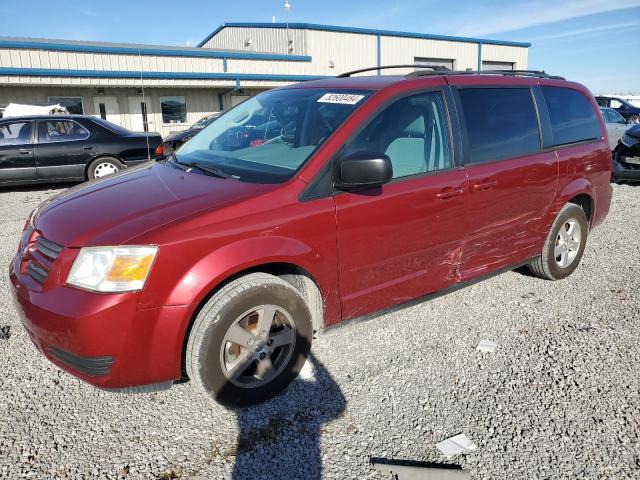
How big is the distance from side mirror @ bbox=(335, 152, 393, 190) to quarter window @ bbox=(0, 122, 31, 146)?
28.5ft

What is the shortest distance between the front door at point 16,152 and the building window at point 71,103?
14043mm

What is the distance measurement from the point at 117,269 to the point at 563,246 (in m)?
3.90

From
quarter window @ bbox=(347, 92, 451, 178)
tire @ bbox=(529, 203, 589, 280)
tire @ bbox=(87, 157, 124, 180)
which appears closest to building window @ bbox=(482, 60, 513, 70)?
tire @ bbox=(87, 157, 124, 180)

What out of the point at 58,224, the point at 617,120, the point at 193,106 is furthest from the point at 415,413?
the point at 193,106

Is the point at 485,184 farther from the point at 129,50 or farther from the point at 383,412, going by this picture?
the point at 129,50

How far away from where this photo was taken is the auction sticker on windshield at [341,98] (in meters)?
3.17

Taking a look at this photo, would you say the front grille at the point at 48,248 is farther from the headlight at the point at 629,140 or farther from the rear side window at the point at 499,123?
the headlight at the point at 629,140

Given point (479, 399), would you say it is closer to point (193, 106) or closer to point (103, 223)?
point (103, 223)

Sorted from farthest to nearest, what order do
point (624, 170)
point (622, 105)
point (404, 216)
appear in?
point (622, 105) < point (624, 170) < point (404, 216)

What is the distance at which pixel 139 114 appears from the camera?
77.4 ft

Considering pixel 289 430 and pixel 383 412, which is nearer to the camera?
pixel 289 430

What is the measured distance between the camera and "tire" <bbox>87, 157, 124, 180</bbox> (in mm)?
9609

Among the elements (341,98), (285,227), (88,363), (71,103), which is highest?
(71,103)

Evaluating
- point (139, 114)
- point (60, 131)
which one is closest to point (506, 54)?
point (139, 114)
